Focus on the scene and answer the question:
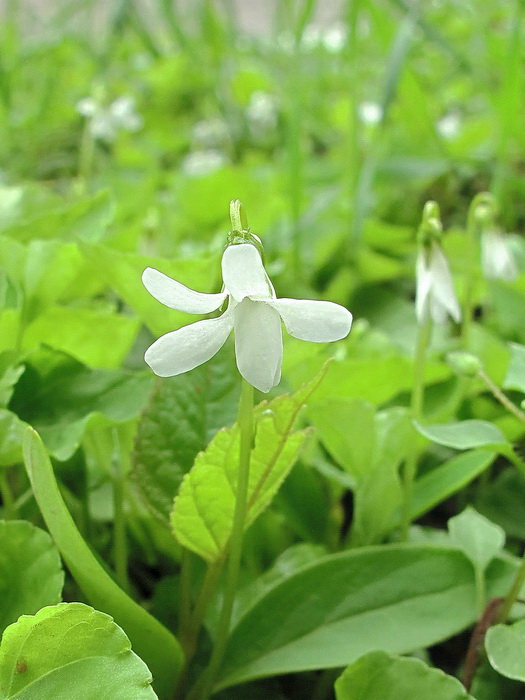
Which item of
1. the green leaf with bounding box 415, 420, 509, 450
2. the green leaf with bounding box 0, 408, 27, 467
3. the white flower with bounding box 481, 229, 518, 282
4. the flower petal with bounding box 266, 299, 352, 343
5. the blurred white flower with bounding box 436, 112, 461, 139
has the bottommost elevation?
the blurred white flower with bounding box 436, 112, 461, 139

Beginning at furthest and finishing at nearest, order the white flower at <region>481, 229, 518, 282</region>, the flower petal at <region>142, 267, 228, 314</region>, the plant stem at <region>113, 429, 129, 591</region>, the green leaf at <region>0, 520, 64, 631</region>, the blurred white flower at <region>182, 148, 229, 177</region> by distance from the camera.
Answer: the blurred white flower at <region>182, 148, 229, 177</region> < the white flower at <region>481, 229, 518, 282</region> < the plant stem at <region>113, 429, 129, 591</region> < the green leaf at <region>0, 520, 64, 631</region> < the flower petal at <region>142, 267, 228, 314</region>

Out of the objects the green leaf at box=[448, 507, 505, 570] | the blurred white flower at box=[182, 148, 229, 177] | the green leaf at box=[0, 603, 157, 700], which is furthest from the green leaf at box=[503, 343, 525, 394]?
the blurred white flower at box=[182, 148, 229, 177]

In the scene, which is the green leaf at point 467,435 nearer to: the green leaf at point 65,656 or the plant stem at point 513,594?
the plant stem at point 513,594

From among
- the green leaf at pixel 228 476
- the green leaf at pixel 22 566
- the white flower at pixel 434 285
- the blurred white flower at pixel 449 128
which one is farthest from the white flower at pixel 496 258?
the blurred white flower at pixel 449 128

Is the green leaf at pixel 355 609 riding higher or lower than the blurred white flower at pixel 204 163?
higher

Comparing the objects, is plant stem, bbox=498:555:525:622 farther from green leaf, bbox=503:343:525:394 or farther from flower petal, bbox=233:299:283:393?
flower petal, bbox=233:299:283:393

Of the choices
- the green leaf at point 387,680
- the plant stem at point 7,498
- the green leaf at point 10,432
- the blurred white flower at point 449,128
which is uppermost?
the green leaf at point 10,432

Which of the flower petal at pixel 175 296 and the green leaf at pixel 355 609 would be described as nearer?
the flower petal at pixel 175 296

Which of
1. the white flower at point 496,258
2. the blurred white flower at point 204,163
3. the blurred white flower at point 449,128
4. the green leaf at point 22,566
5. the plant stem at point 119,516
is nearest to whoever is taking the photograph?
the green leaf at point 22,566
